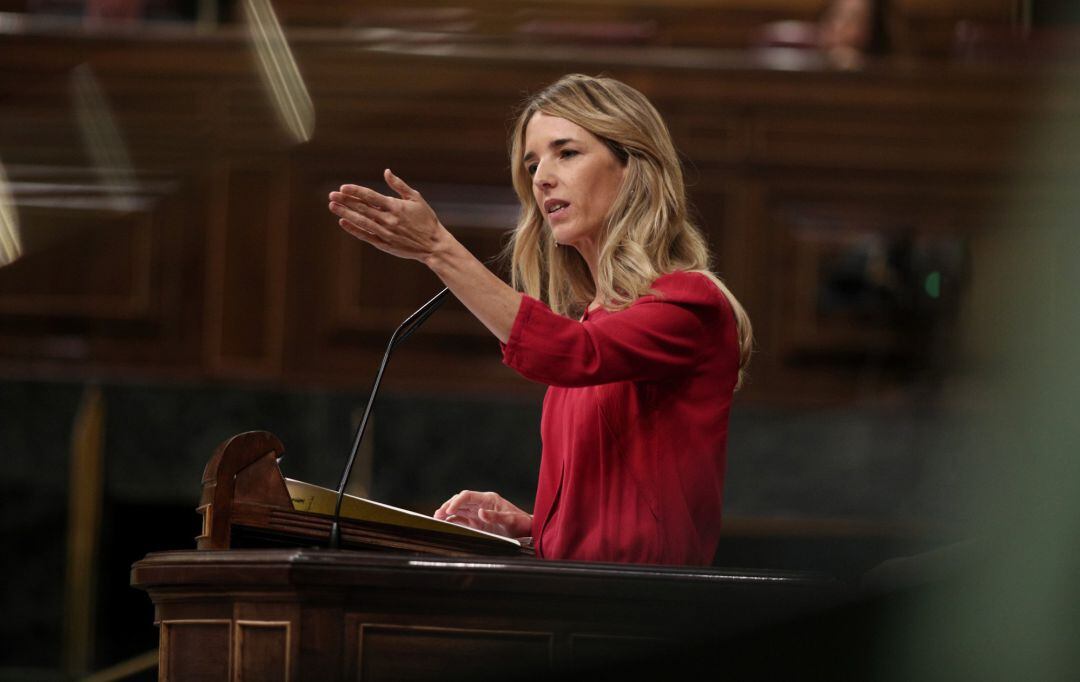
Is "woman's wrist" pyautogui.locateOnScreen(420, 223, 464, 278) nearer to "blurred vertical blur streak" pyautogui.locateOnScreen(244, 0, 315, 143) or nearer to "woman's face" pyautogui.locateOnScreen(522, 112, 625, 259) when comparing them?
"woman's face" pyautogui.locateOnScreen(522, 112, 625, 259)

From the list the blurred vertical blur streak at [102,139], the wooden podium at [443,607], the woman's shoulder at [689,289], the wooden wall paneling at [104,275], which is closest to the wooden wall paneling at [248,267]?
the wooden wall paneling at [104,275]

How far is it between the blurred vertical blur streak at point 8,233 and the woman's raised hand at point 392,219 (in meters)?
2.49

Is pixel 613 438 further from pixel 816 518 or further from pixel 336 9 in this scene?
pixel 336 9

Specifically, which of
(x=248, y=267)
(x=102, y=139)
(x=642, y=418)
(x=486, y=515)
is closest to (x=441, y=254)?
(x=642, y=418)

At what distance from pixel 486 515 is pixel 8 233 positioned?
2.36m

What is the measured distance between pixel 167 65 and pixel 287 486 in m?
2.53

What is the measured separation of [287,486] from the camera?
4.25ft

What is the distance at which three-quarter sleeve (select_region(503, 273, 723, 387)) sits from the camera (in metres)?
1.29

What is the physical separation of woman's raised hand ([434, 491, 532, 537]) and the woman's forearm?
33cm

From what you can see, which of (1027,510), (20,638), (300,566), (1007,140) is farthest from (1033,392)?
(1007,140)

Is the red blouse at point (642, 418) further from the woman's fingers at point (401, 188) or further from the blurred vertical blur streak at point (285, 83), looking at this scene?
the blurred vertical blur streak at point (285, 83)

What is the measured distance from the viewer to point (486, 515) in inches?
61.7

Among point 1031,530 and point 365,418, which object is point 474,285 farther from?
point 1031,530

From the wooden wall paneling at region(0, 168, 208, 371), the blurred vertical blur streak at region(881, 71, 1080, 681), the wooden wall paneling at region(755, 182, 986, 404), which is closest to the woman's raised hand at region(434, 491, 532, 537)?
the blurred vertical blur streak at region(881, 71, 1080, 681)
